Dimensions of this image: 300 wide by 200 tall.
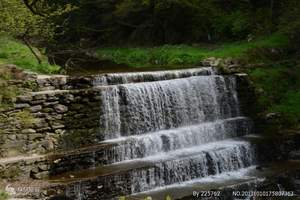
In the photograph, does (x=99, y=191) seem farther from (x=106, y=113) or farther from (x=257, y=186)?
(x=257, y=186)

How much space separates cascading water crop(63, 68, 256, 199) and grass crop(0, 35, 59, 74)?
1.74m

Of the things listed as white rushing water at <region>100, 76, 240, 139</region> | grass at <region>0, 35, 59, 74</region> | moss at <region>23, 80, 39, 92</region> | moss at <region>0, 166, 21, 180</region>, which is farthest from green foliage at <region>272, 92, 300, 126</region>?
moss at <region>0, 166, 21, 180</region>

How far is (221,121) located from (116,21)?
12.5m

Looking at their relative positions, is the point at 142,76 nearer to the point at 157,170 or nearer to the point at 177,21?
the point at 157,170

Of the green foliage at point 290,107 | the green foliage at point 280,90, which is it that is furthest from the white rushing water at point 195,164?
the green foliage at point 280,90

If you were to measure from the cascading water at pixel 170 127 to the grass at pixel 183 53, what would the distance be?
235cm

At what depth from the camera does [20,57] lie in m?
13.0

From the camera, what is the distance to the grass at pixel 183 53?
54.0 ft

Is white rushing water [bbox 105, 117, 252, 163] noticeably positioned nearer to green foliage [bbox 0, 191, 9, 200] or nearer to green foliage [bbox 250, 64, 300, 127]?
green foliage [bbox 250, 64, 300, 127]

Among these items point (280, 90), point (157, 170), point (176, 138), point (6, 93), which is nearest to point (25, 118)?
point (6, 93)

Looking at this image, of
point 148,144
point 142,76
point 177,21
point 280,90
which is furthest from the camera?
point 177,21

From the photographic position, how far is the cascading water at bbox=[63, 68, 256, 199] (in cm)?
1025

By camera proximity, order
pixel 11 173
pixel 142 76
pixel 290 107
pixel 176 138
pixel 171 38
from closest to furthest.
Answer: pixel 11 173
pixel 176 138
pixel 142 76
pixel 290 107
pixel 171 38

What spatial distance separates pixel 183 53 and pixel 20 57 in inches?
262
